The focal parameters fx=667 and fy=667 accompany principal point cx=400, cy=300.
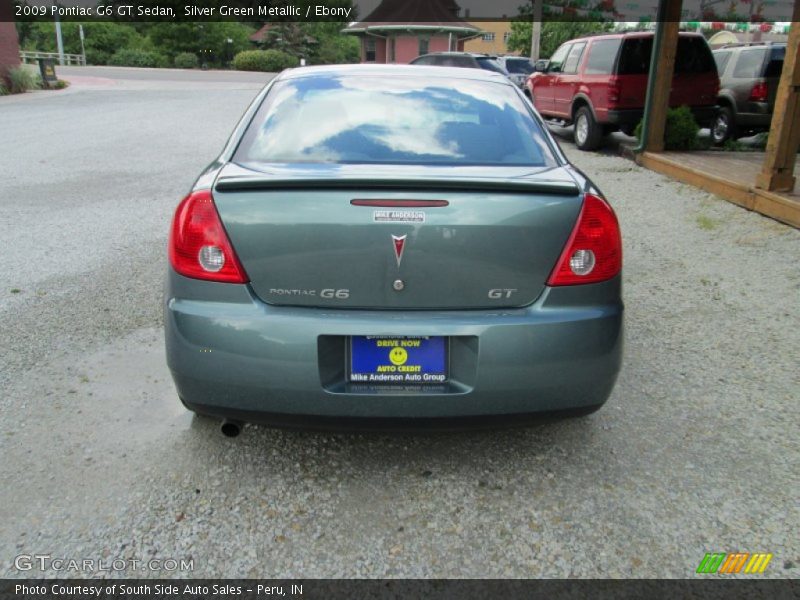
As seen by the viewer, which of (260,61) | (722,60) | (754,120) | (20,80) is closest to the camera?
(754,120)

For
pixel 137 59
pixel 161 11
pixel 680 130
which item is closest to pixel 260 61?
pixel 137 59

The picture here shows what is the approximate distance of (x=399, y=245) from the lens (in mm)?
2346

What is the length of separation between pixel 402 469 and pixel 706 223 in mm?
5750

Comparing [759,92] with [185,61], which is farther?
[185,61]

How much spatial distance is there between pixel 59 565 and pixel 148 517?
0.33 m

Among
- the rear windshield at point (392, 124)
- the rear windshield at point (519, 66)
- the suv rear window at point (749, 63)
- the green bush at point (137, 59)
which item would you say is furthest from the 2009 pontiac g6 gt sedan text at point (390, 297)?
the green bush at point (137, 59)

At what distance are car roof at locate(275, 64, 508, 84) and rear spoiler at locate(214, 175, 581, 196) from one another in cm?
124

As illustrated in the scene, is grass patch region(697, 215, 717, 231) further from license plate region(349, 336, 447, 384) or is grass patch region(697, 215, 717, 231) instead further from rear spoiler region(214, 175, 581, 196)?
license plate region(349, 336, 447, 384)

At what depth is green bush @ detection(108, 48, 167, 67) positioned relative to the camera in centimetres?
→ 5338

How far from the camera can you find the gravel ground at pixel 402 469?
2.33m

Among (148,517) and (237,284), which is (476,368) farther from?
(148,517)

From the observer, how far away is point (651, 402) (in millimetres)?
3391

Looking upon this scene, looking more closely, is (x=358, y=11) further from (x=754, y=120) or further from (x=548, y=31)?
(x=754, y=120)

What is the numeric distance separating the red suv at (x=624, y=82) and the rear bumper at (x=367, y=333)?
10.2m
